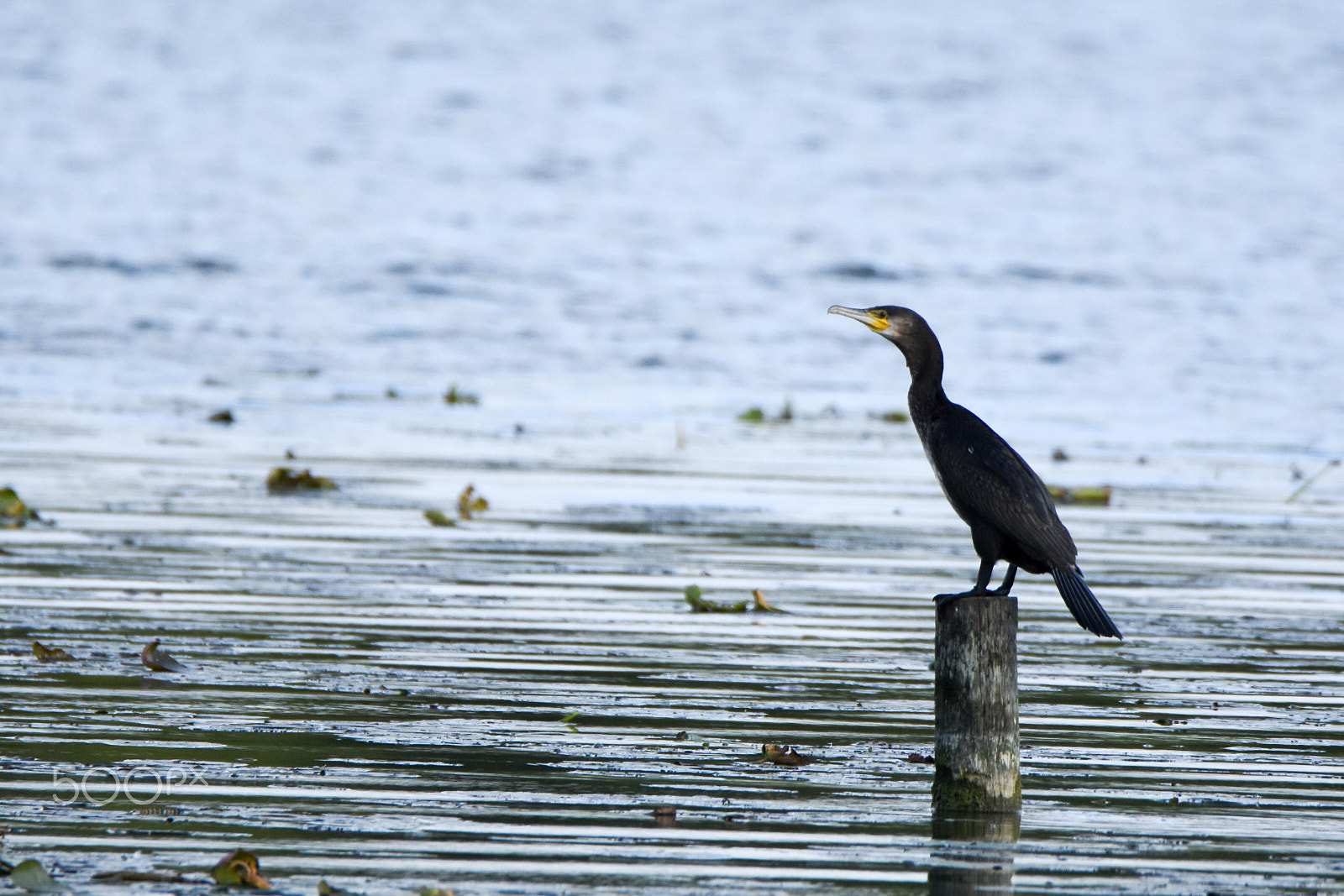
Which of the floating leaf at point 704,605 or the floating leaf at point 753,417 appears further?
the floating leaf at point 753,417

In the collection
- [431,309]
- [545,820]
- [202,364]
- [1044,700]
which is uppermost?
[431,309]

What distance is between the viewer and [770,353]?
81.8 feet

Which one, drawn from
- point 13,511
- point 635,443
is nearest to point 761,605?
point 13,511

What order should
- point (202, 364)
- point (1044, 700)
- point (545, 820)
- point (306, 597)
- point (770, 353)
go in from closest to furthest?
point (545, 820), point (1044, 700), point (306, 597), point (202, 364), point (770, 353)

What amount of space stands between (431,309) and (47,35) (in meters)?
19.9

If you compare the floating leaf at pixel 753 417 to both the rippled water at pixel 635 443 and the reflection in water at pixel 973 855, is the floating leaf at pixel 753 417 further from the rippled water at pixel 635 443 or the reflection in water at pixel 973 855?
Result: the reflection in water at pixel 973 855

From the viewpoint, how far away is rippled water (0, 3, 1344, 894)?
6090 millimetres

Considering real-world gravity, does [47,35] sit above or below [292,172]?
above

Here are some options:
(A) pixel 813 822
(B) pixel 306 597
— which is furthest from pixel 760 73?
(A) pixel 813 822

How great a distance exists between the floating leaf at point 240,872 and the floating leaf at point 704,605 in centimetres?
439

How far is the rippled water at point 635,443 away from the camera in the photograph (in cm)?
609

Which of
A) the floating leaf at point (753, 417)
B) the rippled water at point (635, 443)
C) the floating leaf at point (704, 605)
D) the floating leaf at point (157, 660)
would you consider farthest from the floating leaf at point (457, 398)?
the floating leaf at point (157, 660)

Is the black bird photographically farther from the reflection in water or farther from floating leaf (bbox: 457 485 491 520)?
floating leaf (bbox: 457 485 491 520)

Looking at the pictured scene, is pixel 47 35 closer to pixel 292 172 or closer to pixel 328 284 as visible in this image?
pixel 292 172
